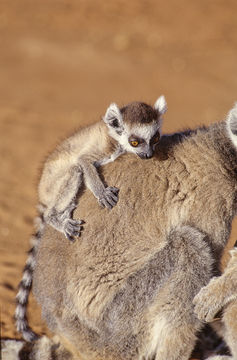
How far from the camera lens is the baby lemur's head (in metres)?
5.94

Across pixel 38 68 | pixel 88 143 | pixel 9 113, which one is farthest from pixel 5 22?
pixel 88 143

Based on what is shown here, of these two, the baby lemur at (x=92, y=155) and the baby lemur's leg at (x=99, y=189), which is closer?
the baby lemur's leg at (x=99, y=189)

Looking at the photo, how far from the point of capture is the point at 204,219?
527 cm

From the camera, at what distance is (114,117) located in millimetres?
6324

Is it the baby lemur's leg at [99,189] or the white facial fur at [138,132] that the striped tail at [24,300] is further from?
the white facial fur at [138,132]

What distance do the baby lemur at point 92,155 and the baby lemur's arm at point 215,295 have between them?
1090mm

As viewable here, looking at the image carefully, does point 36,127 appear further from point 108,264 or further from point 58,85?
point 108,264

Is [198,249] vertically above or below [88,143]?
below

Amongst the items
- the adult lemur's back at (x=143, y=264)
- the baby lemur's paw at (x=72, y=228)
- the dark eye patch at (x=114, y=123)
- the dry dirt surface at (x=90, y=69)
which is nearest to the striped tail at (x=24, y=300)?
the adult lemur's back at (x=143, y=264)

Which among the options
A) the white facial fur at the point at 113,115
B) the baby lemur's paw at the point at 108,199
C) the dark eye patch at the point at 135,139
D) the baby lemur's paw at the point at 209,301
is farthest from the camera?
the white facial fur at the point at 113,115

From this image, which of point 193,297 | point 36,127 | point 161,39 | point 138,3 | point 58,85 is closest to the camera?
point 193,297

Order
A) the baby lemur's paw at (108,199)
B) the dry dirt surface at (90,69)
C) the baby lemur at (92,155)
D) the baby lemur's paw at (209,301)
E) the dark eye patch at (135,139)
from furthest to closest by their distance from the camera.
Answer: the dry dirt surface at (90,69) → the dark eye patch at (135,139) → the baby lemur at (92,155) → the baby lemur's paw at (108,199) → the baby lemur's paw at (209,301)

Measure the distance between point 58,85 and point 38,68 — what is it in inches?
51.3

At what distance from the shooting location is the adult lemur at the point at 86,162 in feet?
18.2
